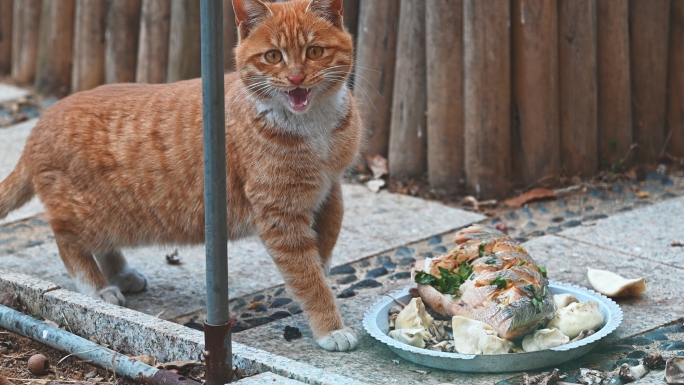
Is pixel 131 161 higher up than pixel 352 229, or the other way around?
pixel 131 161

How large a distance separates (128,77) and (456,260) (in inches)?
159

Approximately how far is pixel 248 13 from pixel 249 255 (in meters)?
1.53

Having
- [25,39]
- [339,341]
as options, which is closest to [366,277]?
[339,341]

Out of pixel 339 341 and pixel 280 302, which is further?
pixel 280 302

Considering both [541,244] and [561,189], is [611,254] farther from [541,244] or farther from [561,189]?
[561,189]

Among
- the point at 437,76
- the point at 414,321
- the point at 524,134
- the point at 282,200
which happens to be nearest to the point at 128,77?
the point at 437,76

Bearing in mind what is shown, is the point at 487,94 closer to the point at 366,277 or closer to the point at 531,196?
the point at 531,196

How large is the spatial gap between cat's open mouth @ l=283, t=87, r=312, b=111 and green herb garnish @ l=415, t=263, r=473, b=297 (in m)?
0.83

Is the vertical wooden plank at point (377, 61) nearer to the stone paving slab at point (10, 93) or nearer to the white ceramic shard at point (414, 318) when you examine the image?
the white ceramic shard at point (414, 318)

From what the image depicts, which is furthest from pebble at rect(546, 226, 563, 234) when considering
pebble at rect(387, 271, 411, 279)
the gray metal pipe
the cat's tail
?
the cat's tail

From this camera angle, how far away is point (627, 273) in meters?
4.03

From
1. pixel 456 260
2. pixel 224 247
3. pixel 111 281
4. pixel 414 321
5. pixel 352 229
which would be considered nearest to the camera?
pixel 224 247

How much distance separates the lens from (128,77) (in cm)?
685

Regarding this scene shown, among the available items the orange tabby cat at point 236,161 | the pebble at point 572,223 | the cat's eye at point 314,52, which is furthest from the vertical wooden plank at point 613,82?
the cat's eye at point 314,52
